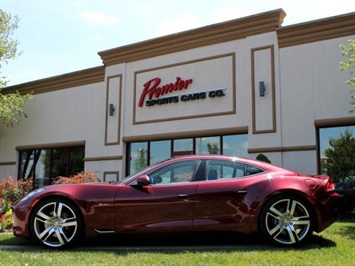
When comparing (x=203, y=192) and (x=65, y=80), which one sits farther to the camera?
(x=65, y=80)

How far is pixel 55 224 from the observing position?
5.74 metres

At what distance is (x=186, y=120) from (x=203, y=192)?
8054 mm

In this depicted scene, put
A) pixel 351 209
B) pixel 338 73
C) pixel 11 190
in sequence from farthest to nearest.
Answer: pixel 11 190
pixel 338 73
pixel 351 209

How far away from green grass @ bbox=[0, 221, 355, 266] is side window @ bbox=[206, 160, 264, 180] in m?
1.01

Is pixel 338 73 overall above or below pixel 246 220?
above

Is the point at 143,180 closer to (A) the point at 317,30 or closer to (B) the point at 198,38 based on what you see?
(A) the point at 317,30

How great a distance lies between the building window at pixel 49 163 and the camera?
16.7m

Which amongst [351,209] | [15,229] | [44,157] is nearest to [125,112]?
[44,157]

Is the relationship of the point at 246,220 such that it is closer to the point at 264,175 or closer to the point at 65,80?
the point at 264,175

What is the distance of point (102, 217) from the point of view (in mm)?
5703

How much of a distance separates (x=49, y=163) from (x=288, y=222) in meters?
13.9

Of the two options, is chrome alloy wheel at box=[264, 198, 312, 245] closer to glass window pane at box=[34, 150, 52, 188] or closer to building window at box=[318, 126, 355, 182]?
building window at box=[318, 126, 355, 182]

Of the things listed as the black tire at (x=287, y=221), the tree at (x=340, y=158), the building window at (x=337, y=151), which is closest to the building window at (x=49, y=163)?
the building window at (x=337, y=151)

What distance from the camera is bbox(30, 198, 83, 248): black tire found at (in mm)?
5691
